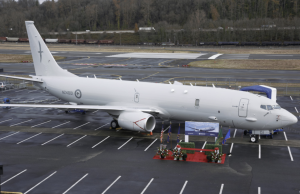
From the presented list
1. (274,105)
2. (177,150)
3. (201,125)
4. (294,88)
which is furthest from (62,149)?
(294,88)

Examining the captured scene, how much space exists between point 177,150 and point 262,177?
6.77 m

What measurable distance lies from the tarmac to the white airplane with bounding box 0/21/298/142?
6.46ft

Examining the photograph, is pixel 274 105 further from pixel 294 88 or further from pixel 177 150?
pixel 294 88

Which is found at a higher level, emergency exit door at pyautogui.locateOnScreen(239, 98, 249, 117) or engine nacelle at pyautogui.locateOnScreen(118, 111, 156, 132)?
emergency exit door at pyautogui.locateOnScreen(239, 98, 249, 117)

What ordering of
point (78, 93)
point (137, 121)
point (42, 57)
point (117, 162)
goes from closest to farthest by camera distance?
point (117, 162), point (137, 121), point (78, 93), point (42, 57)

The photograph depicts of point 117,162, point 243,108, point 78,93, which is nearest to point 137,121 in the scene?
point 117,162

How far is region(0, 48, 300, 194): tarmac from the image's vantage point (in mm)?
21953

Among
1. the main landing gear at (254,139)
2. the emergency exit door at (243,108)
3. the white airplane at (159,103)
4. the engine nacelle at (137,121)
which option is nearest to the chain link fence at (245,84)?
the white airplane at (159,103)

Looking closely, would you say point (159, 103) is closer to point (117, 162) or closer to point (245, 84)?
point (117, 162)

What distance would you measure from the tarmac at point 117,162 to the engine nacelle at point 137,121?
3.86 ft

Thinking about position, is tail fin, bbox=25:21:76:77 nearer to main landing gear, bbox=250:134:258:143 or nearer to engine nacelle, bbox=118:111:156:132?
engine nacelle, bbox=118:111:156:132

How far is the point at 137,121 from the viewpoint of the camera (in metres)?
32.5

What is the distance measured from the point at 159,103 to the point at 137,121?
3.55 m

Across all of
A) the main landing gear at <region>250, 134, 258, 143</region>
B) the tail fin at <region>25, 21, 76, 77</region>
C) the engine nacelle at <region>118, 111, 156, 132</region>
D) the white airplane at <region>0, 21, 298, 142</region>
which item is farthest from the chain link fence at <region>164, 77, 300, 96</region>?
the engine nacelle at <region>118, 111, 156, 132</region>
